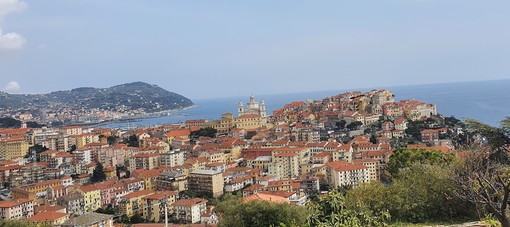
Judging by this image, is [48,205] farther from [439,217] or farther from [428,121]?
[428,121]

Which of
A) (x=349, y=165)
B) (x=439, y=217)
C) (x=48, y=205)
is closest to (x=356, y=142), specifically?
(x=349, y=165)

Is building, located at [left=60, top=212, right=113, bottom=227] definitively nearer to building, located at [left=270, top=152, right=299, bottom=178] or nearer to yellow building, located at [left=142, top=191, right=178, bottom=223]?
yellow building, located at [left=142, top=191, right=178, bottom=223]

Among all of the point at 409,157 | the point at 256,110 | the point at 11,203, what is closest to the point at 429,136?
the point at 409,157

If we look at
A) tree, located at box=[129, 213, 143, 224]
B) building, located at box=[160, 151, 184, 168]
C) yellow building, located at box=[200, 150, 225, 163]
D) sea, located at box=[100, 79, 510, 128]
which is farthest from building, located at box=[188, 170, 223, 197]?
sea, located at box=[100, 79, 510, 128]

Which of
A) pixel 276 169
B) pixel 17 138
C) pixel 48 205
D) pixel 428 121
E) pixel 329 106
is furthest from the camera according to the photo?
pixel 329 106

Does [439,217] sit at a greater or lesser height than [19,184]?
greater

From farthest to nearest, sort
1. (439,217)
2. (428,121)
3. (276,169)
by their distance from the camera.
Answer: (428,121), (276,169), (439,217)
